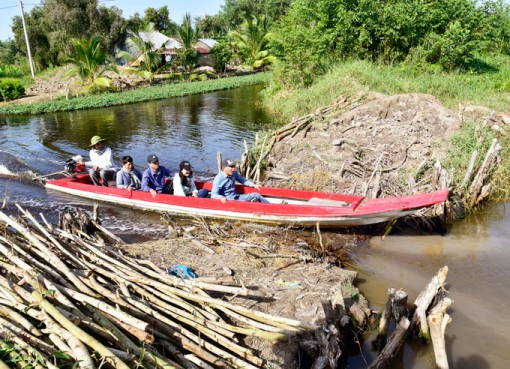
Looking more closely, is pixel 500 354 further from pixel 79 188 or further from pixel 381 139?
pixel 79 188

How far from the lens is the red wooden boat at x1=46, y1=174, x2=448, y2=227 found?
698cm

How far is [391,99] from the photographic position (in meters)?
12.5

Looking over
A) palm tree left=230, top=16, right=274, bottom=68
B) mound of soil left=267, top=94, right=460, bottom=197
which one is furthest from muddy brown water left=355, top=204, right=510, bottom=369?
palm tree left=230, top=16, right=274, bottom=68

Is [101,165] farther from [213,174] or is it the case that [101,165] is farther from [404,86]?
[404,86]

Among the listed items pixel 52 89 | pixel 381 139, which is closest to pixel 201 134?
pixel 381 139

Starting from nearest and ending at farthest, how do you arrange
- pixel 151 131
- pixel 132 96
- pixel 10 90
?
pixel 151 131
pixel 10 90
pixel 132 96

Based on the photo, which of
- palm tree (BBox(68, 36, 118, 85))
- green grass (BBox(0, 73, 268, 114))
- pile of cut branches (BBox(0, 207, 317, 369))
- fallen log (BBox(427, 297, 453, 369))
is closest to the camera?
pile of cut branches (BBox(0, 207, 317, 369))

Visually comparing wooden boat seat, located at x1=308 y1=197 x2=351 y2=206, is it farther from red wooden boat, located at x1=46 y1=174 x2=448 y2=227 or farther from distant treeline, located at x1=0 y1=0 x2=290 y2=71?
distant treeline, located at x1=0 y1=0 x2=290 y2=71

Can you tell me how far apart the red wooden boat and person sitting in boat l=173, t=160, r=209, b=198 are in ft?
0.83

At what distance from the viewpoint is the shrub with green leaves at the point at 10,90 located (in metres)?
26.5

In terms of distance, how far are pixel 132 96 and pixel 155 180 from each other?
19.6 metres

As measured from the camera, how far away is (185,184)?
9.05 meters

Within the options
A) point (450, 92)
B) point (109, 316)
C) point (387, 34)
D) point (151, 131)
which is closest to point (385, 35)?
point (387, 34)

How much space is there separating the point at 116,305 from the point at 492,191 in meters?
8.81
